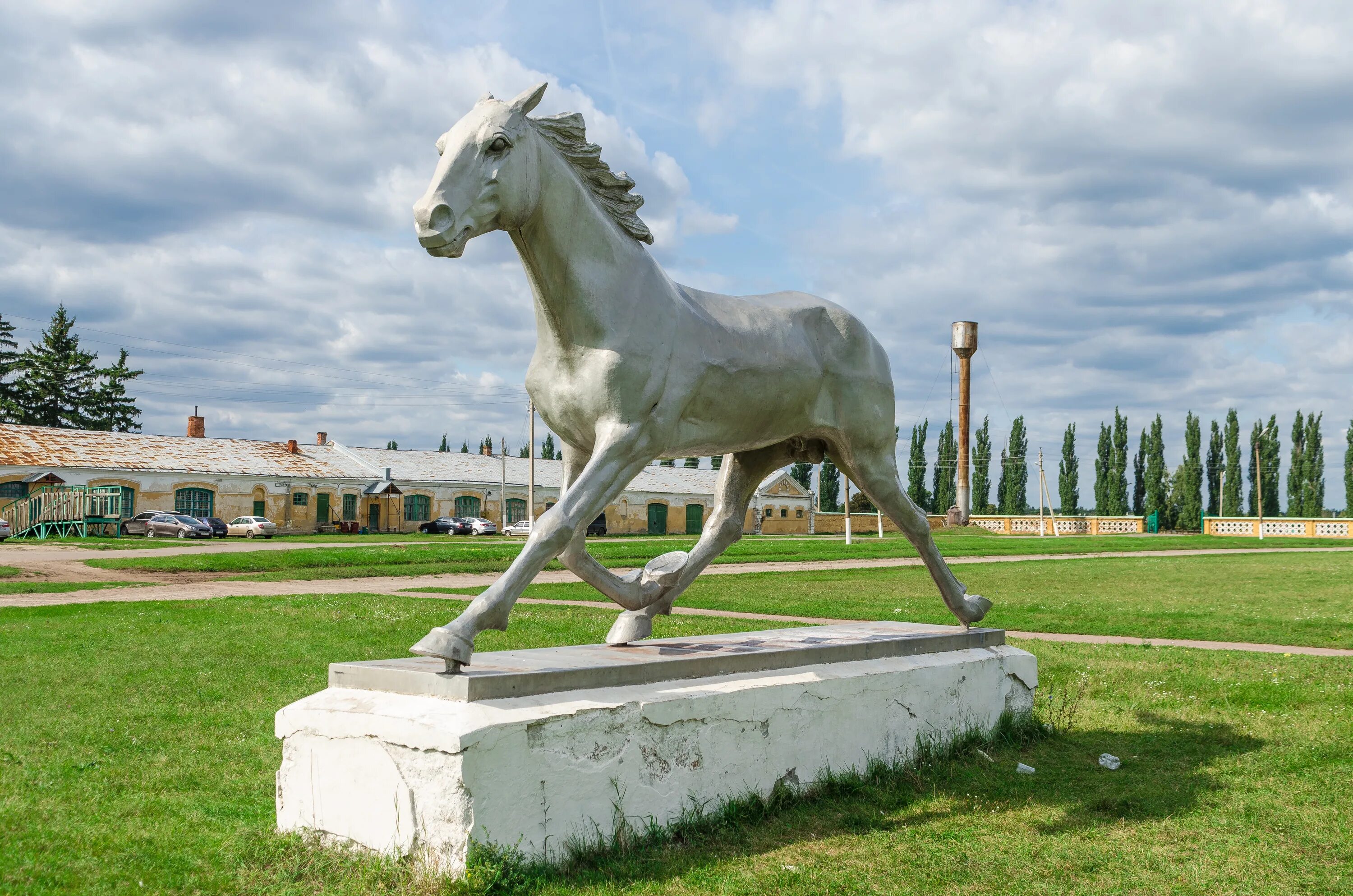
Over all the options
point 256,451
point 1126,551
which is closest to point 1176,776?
point 1126,551

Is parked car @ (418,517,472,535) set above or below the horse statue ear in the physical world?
below

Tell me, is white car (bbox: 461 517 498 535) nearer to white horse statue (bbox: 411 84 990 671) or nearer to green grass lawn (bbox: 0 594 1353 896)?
green grass lawn (bbox: 0 594 1353 896)

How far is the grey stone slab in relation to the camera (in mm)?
3746

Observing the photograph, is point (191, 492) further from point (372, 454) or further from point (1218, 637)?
point (1218, 637)

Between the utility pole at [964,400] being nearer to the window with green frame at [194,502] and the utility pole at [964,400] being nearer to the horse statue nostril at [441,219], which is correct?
the window with green frame at [194,502]

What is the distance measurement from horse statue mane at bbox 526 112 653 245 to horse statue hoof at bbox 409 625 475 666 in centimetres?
197

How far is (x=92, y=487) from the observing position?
38.8 m

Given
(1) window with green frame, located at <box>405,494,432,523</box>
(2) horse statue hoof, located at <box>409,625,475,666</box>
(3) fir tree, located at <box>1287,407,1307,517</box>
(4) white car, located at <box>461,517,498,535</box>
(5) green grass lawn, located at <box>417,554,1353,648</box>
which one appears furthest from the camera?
(3) fir tree, located at <box>1287,407,1307,517</box>

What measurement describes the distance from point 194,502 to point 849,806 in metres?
42.2

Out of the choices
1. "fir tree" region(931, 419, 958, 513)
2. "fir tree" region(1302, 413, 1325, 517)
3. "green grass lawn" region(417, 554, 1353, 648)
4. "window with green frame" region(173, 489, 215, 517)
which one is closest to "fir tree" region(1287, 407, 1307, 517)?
"fir tree" region(1302, 413, 1325, 517)

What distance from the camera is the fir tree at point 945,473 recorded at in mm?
69688

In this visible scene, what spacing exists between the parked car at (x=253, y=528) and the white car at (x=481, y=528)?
848cm

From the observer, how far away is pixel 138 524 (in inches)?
1510

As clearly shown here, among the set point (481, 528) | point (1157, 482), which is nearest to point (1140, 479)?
point (1157, 482)
